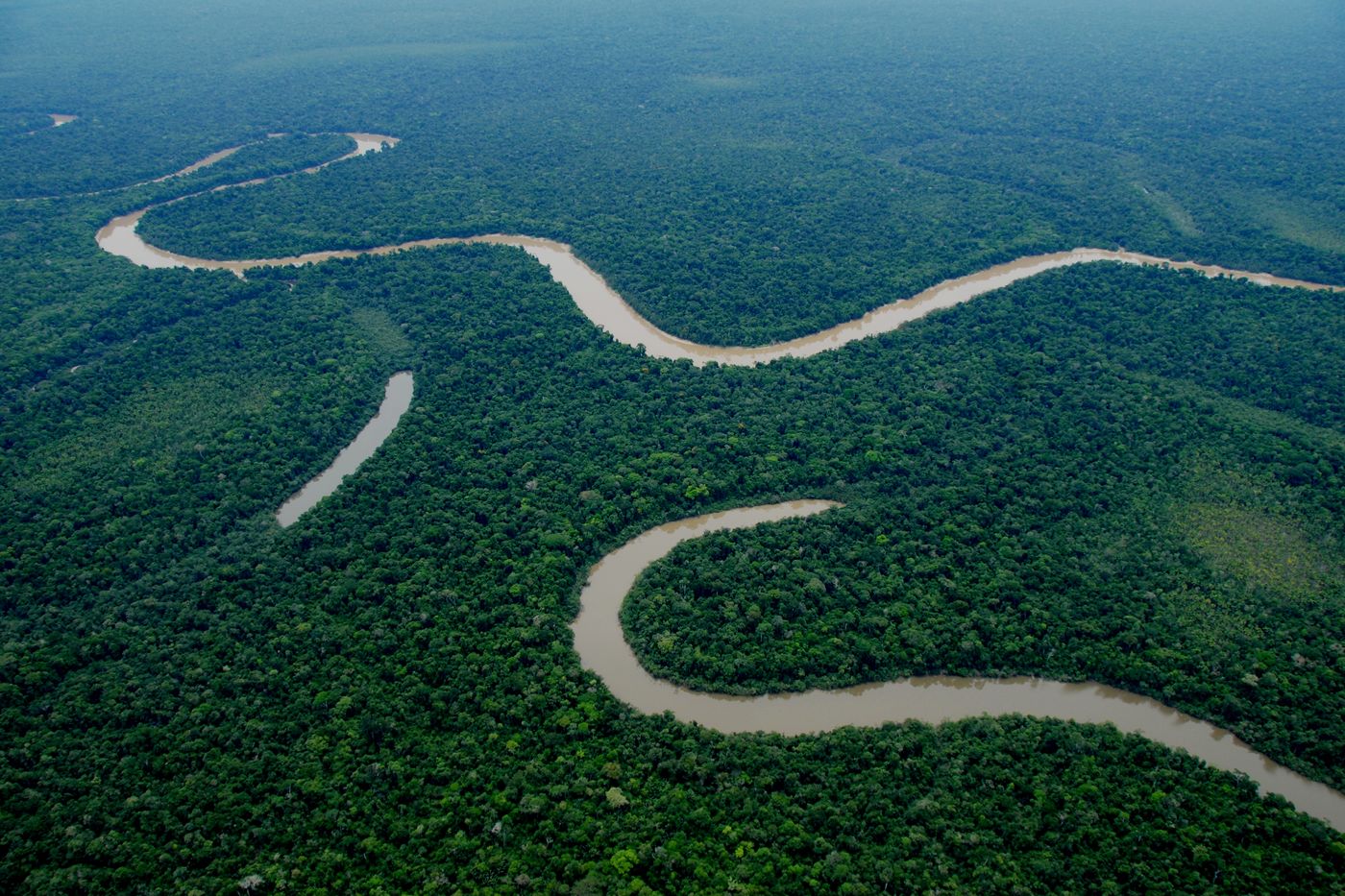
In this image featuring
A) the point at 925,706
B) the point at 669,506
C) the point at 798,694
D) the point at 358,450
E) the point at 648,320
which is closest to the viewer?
the point at 925,706

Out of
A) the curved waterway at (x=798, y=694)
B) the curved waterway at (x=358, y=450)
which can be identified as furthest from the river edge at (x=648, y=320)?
the curved waterway at (x=358, y=450)

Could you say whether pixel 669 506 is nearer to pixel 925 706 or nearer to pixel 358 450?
pixel 925 706

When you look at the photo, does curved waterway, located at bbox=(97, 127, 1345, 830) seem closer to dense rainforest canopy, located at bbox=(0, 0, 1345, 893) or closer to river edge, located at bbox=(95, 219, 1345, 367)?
river edge, located at bbox=(95, 219, 1345, 367)

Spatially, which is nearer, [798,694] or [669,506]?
[798,694]

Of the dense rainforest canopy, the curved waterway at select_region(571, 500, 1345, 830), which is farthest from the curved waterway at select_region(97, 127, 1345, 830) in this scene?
the dense rainforest canopy

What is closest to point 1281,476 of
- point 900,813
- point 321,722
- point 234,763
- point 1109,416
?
point 1109,416

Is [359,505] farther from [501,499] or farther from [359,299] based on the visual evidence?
[359,299]

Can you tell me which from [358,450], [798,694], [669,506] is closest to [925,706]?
[798,694]
